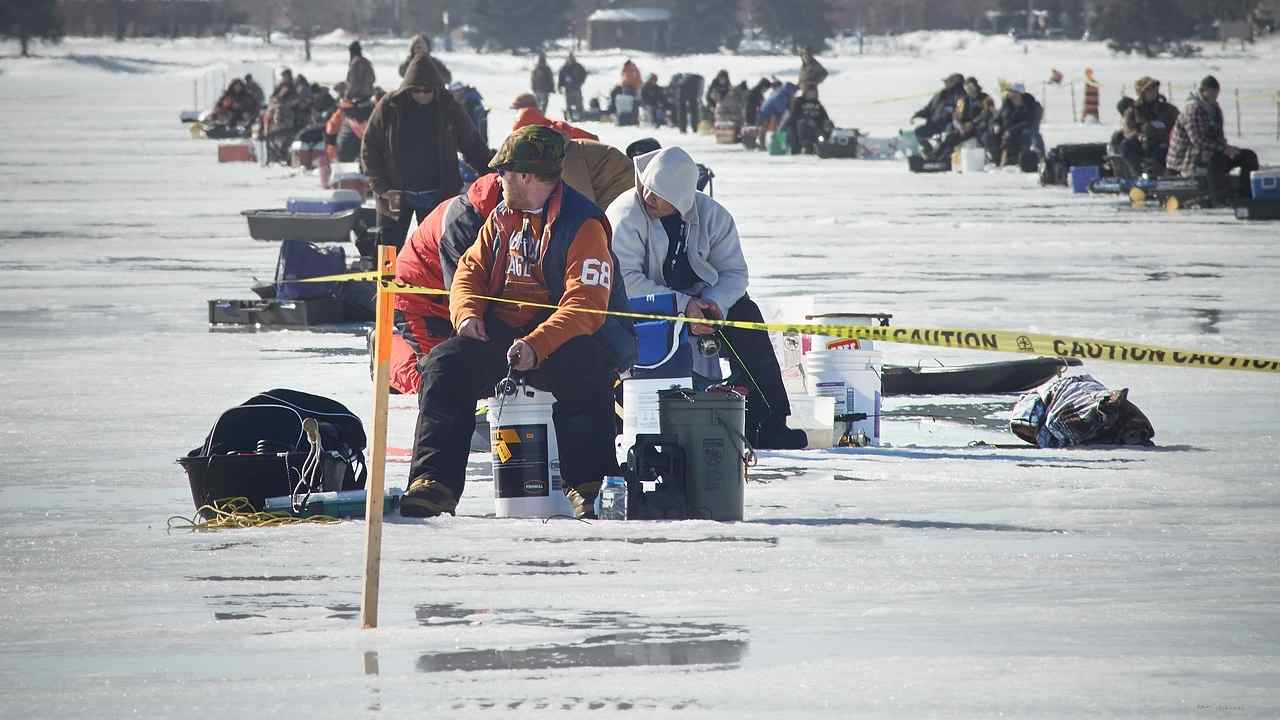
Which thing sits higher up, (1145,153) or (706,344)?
(1145,153)

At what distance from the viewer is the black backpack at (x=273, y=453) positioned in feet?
25.6

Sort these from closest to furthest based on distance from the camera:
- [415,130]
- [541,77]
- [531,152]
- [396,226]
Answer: [531,152] → [415,130] → [396,226] → [541,77]

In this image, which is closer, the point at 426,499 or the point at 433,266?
the point at 426,499

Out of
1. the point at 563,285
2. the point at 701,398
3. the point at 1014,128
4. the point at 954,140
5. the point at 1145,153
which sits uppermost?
the point at 1014,128

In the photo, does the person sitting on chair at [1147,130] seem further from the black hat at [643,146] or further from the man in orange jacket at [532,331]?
the man in orange jacket at [532,331]

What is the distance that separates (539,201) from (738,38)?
372 feet

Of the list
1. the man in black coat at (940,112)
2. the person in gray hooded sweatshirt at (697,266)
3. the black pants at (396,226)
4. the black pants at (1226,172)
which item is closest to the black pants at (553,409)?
the person in gray hooded sweatshirt at (697,266)

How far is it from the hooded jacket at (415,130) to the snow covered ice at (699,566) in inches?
42.0

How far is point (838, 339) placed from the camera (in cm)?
955

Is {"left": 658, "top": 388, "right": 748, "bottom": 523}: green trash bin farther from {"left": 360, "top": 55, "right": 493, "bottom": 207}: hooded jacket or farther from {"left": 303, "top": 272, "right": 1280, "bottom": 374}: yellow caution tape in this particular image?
{"left": 360, "top": 55, "right": 493, "bottom": 207}: hooded jacket

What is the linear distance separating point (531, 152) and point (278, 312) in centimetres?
661

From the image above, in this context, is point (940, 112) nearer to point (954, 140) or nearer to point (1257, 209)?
point (954, 140)

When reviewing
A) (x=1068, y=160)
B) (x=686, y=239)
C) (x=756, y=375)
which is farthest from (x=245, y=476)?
(x=1068, y=160)

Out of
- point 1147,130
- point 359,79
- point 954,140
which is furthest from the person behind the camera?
point 954,140
